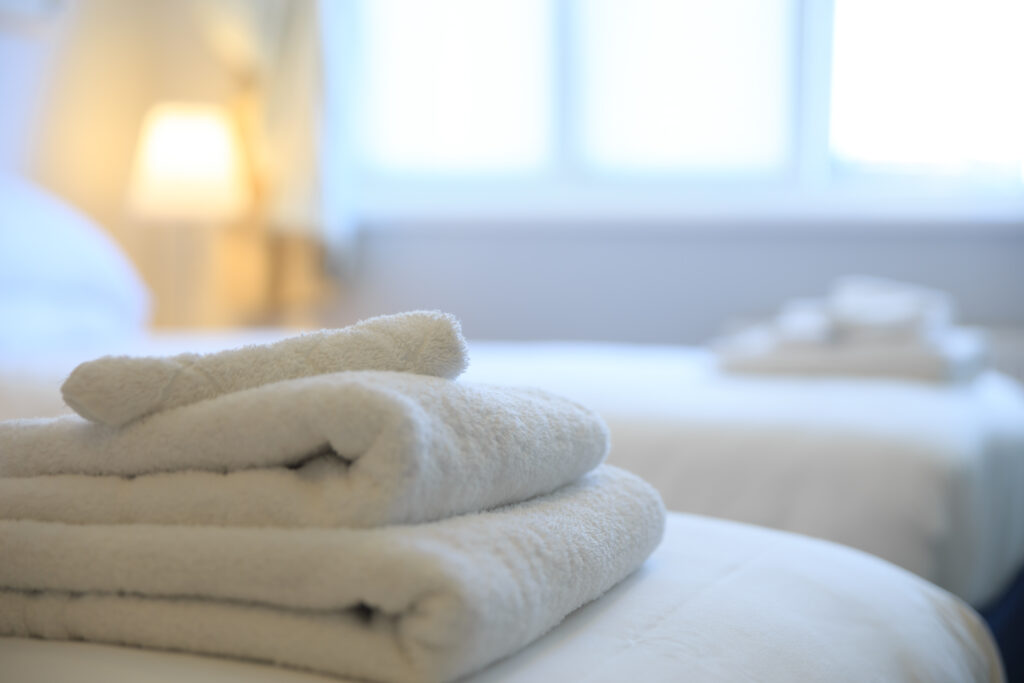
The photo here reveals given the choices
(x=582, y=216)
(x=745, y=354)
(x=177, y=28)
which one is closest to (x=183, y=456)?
(x=745, y=354)

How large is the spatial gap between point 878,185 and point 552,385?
1793mm

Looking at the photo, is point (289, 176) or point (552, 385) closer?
point (552, 385)

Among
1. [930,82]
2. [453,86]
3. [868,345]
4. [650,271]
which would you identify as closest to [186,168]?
[453,86]

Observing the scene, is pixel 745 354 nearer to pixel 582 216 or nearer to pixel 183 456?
pixel 582 216

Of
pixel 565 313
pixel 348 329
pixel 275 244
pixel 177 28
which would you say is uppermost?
pixel 177 28

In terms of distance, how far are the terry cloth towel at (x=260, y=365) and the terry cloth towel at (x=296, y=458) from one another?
0.05ft

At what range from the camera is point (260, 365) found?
57 cm

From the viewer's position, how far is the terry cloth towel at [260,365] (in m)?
0.53

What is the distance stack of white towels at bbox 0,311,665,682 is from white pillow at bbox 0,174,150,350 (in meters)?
1.38

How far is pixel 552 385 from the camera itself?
155cm

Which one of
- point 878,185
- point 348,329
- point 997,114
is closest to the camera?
point 348,329

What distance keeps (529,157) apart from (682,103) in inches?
19.9

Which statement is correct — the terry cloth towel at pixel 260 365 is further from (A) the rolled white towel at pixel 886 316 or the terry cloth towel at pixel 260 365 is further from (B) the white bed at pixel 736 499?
(A) the rolled white towel at pixel 886 316

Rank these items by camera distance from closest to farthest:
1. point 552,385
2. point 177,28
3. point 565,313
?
point 552,385 < point 565,313 < point 177,28
